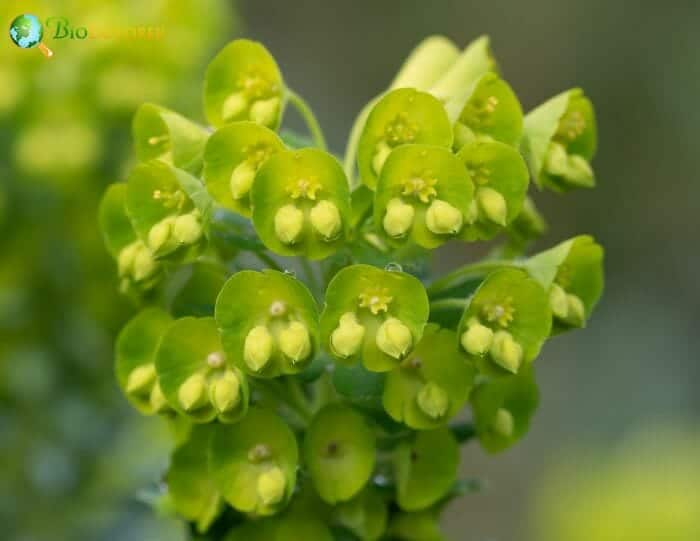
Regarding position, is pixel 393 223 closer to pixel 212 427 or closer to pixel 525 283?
pixel 525 283

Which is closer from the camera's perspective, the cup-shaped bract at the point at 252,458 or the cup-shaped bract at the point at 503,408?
the cup-shaped bract at the point at 252,458

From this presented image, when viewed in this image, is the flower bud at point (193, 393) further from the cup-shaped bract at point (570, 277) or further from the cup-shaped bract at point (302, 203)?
the cup-shaped bract at point (570, 277)

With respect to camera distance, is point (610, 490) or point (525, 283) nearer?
point (525, 283)

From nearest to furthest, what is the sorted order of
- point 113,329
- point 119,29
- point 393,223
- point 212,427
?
point 393,223, point 212,427, point 119,29, point 113,329

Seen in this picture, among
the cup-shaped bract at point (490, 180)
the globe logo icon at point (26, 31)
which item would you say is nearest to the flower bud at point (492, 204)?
the cup-shaped bract at point (490, 180)

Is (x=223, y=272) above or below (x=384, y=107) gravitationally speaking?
below

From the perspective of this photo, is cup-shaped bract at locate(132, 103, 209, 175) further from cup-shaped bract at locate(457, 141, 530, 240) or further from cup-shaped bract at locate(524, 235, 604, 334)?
cup-shaped bract at locate(524, 235, 604, 334)

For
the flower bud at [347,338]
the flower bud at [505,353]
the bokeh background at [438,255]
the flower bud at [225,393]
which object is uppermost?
the flower bud at [347,338]

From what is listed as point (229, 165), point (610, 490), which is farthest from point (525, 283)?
point (610, 490)
